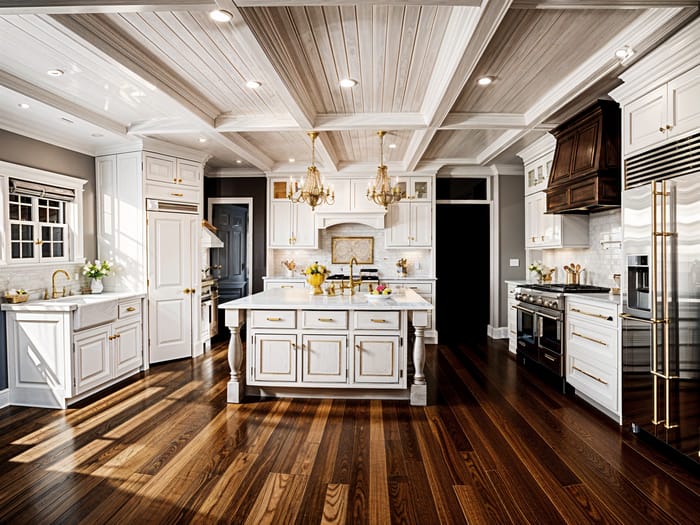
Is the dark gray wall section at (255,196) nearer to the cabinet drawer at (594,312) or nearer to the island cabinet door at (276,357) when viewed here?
the island cabinet door at (276,357)

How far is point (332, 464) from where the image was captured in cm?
270

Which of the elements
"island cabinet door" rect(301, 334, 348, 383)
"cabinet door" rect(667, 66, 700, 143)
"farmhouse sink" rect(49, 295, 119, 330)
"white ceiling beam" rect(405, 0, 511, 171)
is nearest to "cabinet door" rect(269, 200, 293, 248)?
"farmhouse sink" rect(49, 295, 119, 330)

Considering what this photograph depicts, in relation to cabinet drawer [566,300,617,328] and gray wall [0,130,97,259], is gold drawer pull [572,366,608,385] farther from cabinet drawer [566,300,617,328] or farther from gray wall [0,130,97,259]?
gray wall [0,130,97,259]

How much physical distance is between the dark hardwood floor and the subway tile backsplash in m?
1.55

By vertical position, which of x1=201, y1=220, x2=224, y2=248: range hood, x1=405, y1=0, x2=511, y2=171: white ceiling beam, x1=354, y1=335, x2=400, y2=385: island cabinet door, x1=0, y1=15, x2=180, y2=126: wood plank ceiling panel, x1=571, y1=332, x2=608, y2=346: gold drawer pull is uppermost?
x1=0, y1=15, x2=180, y2=126: wood plank ceiling panel

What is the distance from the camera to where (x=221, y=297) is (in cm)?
711

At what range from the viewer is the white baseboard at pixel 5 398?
368 cm

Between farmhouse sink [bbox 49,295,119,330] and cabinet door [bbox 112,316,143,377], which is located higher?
farmhouse sink [bbox 49,295,119,330]

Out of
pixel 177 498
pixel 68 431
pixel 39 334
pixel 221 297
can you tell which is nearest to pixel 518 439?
pixel 177 498

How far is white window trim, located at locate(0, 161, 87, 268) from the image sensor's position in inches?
146

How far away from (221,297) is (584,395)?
5.45 metres

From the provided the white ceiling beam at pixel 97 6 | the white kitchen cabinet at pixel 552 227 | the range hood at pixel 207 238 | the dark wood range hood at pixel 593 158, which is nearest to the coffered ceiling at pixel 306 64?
the white ceiling beam at pixel 97 6

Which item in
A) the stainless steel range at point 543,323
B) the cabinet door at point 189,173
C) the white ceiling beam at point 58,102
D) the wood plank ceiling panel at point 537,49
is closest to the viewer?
the wood plank ceiling panel at point 537,49

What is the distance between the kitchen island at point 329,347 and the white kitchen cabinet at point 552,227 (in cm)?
229
